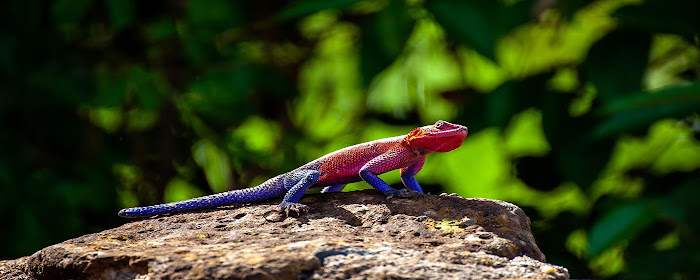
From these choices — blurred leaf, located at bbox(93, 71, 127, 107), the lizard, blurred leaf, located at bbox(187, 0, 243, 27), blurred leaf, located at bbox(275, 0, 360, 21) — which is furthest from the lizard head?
blurred leaf, located at bbox(93, 71, 127, 107)

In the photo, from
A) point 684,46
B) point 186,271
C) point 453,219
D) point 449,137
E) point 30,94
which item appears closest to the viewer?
point 186,271

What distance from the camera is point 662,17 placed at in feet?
10.4

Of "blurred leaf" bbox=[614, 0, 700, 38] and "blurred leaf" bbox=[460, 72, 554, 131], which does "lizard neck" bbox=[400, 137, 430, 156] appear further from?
"blurred leaf" bbox=[614, 0, 700, 38]

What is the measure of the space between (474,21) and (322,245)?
4.79 feet

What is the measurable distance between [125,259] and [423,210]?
0.97 metres

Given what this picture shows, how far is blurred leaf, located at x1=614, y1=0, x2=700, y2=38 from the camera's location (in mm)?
3157

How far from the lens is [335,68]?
548cm

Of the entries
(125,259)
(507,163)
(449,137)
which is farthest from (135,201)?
(125,259)

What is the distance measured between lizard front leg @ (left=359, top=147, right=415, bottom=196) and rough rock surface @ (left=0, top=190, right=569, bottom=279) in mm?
167

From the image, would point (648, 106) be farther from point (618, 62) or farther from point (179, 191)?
point (179, 191)

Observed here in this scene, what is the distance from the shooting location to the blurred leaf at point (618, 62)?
3127 millimetres

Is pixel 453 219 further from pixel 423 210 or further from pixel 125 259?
pixel 125 259

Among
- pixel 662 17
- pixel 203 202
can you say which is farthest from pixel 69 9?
pixel 662 17

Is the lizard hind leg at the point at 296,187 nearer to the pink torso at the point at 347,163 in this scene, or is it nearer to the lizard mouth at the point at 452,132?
the pink torso at the point at 347,163
